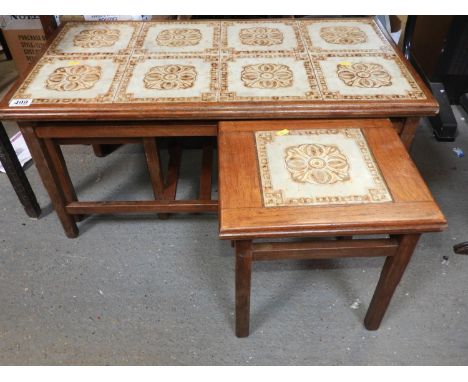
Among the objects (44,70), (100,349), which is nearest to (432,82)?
(44,70)

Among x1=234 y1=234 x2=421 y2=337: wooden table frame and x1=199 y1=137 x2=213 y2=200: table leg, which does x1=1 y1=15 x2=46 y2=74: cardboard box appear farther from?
x1=234 y1=234 x2=421 y2=337: wooden table frame

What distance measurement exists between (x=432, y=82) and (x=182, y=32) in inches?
60.0

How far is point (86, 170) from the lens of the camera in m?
1.98

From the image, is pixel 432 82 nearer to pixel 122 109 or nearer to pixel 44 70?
pixel 122 109

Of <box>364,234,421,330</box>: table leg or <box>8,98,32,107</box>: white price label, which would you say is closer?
<box>364,234,421,330</box>: table leg

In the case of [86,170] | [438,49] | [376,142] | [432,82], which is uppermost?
[376,142]

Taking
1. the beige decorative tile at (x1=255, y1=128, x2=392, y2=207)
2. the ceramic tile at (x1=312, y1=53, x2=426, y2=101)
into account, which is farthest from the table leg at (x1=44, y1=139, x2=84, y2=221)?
the ceramic tile at (x1=312, y1=53, x2=426, y2=101)

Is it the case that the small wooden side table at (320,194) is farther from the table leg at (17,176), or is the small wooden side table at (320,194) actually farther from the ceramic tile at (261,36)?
the table leg at (17,176)

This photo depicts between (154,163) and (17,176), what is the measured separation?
0.61m

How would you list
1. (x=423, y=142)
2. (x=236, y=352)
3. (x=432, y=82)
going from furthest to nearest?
(x=432, y=82), (x=423, y=142), (x=236, y=352)

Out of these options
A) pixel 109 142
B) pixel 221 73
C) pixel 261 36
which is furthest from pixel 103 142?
pixel 261 36

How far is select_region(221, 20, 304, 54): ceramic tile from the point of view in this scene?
149cm

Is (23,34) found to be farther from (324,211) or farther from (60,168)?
(324,211)

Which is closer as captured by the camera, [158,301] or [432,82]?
[158,301]
